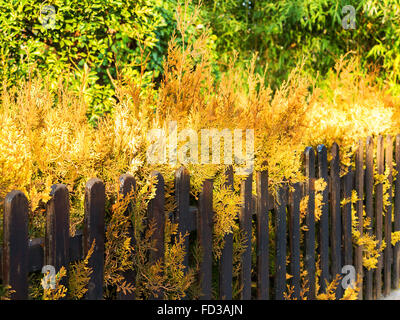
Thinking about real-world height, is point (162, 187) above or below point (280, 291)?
above

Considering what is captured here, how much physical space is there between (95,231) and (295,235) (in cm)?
178

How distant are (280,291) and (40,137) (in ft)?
6.17

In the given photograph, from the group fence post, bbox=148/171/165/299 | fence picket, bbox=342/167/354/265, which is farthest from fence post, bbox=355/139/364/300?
fence post, bbox=148/171/165/299

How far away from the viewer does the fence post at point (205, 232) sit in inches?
111

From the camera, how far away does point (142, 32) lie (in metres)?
4.49

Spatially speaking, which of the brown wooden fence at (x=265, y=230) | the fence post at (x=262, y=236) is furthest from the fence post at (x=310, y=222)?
the fence post at (x=262, y=236)

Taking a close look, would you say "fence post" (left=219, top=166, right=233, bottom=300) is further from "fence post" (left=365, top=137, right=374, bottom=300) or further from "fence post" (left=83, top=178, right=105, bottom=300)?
"fence post" (left=365, top=137, right=374, bottom=300)

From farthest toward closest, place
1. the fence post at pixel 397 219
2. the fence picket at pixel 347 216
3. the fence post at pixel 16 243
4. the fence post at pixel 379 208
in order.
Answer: the fence post at pixel 397 219 → the fence post at pixel 379 208 → the fence picket at pixel 347 216 → the fence post at pixel 16 243

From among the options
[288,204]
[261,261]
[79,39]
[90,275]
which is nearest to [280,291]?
[261,261]

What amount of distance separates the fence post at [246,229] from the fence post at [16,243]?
1.48 metres

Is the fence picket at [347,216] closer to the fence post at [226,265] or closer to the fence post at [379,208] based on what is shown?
the fence post at [379,208]

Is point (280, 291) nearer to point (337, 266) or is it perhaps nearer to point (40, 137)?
point (337, 266)

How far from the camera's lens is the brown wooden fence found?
79.6 inches
